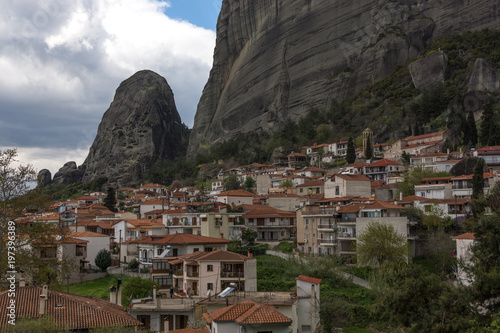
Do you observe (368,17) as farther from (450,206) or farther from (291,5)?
(450,206)

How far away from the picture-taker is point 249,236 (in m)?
56.0

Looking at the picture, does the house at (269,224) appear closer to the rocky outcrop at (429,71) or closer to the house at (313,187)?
the house at (313,187)

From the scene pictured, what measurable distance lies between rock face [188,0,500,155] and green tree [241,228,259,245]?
262 ft

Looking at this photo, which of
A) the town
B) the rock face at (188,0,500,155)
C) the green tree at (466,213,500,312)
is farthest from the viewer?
the rock face at (188,0,500,155)

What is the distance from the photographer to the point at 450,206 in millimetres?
53375

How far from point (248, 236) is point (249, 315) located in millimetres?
33390

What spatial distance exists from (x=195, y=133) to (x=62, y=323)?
153m

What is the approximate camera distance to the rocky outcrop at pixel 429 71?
110375 millimetres

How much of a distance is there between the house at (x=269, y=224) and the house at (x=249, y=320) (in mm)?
35958

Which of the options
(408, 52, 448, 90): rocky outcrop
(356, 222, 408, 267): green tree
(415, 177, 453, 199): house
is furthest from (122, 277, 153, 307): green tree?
(408, 52, 448, 90): rocky outcrop

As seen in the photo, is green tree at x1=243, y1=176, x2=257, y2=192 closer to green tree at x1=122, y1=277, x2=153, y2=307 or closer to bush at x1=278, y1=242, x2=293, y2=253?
bush at x1=278, y1=242, x2=293, y2=253

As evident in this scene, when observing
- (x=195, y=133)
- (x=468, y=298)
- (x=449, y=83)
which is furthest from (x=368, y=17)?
(x=468, y=298)

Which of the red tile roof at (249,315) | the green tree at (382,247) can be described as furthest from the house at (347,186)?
the red tile roof at (249,315)

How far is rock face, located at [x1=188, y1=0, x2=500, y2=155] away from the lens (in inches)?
4985
